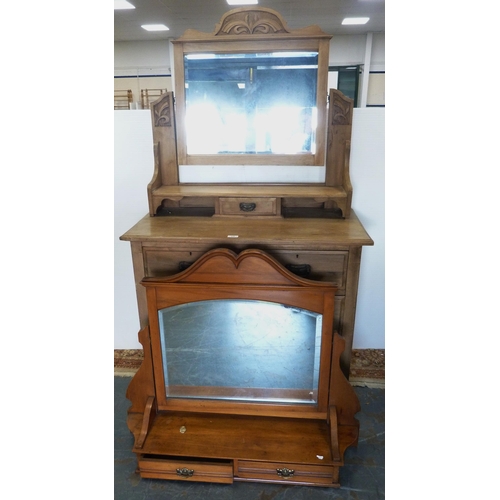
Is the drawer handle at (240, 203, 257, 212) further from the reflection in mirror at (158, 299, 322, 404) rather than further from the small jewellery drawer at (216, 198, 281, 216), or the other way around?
the reflection in mirror at (158, 299, 322, 404)

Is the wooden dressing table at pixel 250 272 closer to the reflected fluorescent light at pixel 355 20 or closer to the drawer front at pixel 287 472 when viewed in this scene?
the drawer front at pixel 287 472

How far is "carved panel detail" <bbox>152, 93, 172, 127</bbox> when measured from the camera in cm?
133

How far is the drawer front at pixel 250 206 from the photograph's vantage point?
127cm

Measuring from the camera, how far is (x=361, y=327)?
171 centimetres

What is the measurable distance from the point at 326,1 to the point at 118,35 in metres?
2.96

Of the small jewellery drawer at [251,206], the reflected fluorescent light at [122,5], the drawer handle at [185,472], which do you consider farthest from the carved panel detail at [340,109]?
the reflected fluorescent light at [122,5]

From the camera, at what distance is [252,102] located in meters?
1.27

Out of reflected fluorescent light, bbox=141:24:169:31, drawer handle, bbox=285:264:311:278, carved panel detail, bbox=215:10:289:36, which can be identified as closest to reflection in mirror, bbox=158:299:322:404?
drawer handle, bbox=285:264:311:278

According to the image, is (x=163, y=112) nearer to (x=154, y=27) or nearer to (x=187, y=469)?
(x=187, y=469)

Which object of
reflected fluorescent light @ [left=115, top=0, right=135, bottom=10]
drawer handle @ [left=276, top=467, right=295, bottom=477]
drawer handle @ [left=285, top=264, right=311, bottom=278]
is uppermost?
reflected fluorescent light @ [left=115, top=0, right=135, bottom=10]

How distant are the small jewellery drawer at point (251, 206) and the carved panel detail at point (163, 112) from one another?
0.36 meters

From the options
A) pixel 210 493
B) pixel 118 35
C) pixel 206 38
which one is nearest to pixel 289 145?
pixel 206 38

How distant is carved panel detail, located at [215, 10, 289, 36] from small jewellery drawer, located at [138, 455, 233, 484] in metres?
1.39

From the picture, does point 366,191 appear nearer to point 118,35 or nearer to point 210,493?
point 210,493
